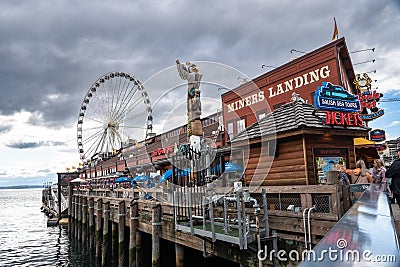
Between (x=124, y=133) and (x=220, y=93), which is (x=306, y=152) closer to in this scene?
(x=220, y=93)

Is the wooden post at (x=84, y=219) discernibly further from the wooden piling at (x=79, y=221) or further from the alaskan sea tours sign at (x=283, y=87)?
the alaskan sea tours sign at (x=283, y=87)

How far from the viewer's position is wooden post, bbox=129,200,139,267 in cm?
1393

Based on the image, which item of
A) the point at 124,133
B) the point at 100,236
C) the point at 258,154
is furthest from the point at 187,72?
the point at 124,133

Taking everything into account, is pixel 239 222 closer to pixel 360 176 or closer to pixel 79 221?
pixel 360 176

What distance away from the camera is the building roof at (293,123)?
10625 mm

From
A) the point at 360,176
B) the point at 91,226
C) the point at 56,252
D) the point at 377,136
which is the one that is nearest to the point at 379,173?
the point at 360,176

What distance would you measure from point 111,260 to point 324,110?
1352 cm

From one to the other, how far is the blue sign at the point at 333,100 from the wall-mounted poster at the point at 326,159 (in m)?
1.42

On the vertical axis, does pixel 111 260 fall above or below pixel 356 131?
below

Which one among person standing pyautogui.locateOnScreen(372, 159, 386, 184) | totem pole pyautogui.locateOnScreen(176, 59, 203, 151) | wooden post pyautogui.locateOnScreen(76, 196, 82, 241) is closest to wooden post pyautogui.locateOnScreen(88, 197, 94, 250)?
wooden post pyautogui.locateOnScreen(76, 196, 82, 241)

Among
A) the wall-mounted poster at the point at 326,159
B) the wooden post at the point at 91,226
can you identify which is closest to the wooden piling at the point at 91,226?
the wooden post at the point at 91,226

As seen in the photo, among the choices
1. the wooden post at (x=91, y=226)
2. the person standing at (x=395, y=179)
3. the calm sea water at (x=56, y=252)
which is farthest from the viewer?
the wooden post at (x=91, y=226)

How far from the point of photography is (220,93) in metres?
27.0

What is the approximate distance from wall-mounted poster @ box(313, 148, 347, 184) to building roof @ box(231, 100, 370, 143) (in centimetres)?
70
